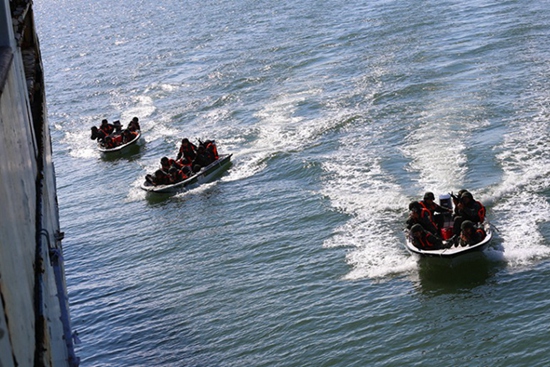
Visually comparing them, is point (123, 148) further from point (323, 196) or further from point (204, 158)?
point (323, 196)

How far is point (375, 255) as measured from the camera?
67.9 ft

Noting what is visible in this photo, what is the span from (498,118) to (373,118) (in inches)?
202

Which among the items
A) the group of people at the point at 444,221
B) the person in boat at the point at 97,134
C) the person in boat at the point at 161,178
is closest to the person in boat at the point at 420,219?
the group of people at the point at 444,221

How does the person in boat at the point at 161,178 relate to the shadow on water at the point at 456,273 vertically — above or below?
above

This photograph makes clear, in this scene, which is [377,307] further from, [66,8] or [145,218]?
[66,8]

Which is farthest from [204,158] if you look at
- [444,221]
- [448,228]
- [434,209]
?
[448,228]

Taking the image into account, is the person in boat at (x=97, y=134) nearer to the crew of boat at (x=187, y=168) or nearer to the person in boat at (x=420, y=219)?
the crew of boat at (x=187, y=168)

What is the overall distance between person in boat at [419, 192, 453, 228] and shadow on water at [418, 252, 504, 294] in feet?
→ 4.59

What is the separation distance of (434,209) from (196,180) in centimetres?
1071

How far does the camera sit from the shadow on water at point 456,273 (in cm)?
1889

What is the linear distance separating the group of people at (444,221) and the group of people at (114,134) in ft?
58.9

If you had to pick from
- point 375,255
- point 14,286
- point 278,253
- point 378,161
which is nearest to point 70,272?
point 278,253

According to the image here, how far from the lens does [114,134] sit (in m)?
36.5

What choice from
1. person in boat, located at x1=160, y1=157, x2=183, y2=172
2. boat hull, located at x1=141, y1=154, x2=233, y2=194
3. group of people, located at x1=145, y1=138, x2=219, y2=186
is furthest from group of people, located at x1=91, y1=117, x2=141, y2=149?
boat hull, located at x1=141, y1=154, x2=233, y2=194
